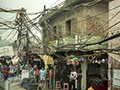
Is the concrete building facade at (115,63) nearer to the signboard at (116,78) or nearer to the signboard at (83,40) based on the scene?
the signboard at (116,78)

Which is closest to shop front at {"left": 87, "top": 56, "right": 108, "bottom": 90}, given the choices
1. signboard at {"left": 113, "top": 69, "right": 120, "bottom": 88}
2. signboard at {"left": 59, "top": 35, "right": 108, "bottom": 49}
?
signboard at {"left": 59, "top": 35, "right": 108, "bottom": 49}

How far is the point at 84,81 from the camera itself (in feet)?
42.2

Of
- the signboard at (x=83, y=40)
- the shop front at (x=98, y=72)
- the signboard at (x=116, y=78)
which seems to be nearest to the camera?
the signboard at (x=116, y=78)

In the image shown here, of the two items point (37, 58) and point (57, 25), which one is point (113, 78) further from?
point (37, 58)

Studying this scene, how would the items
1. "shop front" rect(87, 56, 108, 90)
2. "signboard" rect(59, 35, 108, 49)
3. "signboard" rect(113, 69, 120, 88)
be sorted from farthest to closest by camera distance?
1. "shop front" rect(87, 56, 108, 90)
2. "signboard" rect(59, 35, 108, 49)
3. "signboard" rect(113, 69, 120, 88)

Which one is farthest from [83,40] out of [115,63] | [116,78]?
[116,78]

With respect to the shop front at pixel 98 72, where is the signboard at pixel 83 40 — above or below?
above

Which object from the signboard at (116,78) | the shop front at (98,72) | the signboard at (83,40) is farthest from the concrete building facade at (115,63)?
the shop front at (98,72)

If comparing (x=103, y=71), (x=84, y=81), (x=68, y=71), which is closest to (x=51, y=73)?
(x=68, y=71)

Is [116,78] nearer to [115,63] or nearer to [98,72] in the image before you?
[115,63]

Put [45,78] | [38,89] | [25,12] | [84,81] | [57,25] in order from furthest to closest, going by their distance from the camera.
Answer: [57,25] → [45,78] → [84,81] → [38,89] → [25,12]

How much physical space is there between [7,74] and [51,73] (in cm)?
678

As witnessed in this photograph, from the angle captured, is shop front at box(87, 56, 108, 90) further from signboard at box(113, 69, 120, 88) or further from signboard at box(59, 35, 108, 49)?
signboard at box(113, 69, 120, 88)

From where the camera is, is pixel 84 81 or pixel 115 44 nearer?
pixel 115 44
